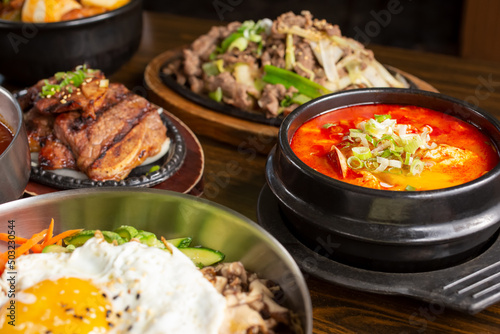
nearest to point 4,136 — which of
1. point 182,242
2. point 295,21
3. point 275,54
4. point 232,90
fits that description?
point 182,242

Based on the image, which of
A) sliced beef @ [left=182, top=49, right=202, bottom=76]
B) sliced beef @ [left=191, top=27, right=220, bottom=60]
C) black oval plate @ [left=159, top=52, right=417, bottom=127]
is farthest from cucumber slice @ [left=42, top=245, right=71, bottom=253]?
sliced beef @ [left=191, top=27, right=220, bottom=60]

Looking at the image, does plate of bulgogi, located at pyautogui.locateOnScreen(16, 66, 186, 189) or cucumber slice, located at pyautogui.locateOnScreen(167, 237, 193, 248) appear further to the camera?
plate of bulgogi, located at pyautogui.locateOnScreen(16, 66, 186, 189)

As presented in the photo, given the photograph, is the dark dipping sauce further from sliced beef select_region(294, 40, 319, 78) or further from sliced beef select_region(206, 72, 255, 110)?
sliced beef select_region(294, 40, 319, 78)

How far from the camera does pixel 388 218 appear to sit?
1543 millimetres

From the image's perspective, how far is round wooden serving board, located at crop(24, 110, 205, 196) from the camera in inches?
86.2

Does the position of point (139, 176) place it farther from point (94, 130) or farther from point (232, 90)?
point (232, 90)

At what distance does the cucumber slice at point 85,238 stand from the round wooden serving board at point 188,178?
650mm

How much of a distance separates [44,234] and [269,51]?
6.21ft

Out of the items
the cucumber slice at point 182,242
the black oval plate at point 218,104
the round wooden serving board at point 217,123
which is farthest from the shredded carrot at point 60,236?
the black oval plate at point 218,104

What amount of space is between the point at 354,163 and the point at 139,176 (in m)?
0.99

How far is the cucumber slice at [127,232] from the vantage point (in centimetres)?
159

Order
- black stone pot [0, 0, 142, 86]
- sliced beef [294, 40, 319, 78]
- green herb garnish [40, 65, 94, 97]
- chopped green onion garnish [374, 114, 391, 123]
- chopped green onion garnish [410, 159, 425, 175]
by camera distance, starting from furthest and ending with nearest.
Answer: sliced beef [294, 40, 319, 78], black stone pot [0, 0, 142, 86], green herb garnish [40, 65, 94, 97], chopped green onion garnish [374, 114, 391, 123], chopped green onion garnish [410, 159, 425, 175]

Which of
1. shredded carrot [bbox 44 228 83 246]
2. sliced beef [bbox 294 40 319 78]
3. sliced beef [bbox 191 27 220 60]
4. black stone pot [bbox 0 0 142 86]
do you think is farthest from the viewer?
sliced beef [bbox 191 27 220 60]

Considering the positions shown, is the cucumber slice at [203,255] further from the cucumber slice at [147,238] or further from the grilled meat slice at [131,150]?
the grilled meat slice at [131,150]
